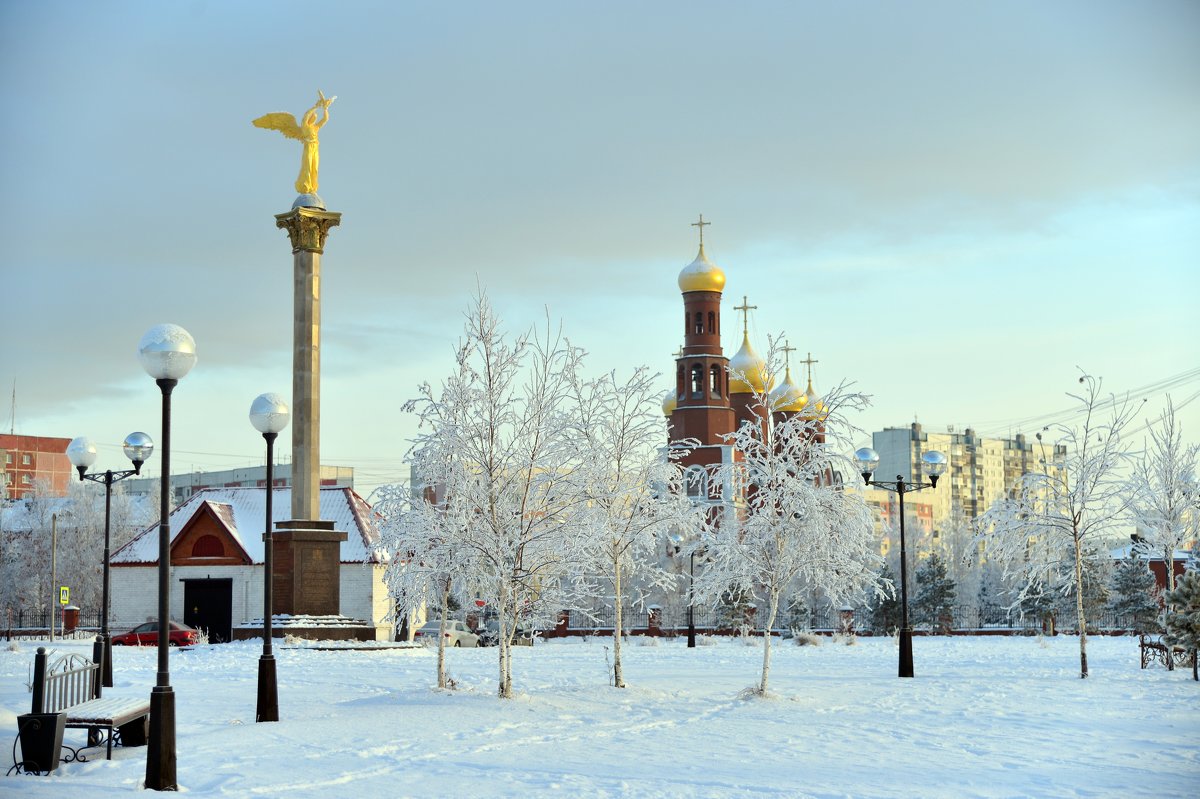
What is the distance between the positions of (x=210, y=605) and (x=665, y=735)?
1293 inches

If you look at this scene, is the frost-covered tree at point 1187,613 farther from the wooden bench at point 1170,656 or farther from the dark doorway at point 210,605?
the dark doorway at point 210,605

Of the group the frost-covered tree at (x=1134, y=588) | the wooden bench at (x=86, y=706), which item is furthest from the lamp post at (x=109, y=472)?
the frost-covered tree at (x=1134, y=588)

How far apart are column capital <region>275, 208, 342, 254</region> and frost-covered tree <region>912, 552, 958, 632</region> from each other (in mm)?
30929

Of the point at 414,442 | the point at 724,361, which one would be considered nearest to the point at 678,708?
the point at 414,442

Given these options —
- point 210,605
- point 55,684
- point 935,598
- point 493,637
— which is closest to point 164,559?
point 55,684

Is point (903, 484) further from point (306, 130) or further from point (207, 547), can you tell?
point (207, 547)

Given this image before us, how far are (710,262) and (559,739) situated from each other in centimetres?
6253

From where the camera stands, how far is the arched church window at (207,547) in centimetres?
4631

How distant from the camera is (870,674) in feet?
91.5

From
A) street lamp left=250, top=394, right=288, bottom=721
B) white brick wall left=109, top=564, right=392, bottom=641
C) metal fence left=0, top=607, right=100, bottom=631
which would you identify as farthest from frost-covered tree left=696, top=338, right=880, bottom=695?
metal fence left=0, top=607, right=100, bottom=631

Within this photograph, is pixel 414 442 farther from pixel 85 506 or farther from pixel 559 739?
Result: pixel 85 506

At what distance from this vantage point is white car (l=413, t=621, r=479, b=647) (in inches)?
1688

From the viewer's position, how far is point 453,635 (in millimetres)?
43219

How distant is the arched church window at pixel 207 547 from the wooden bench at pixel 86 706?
30.9m
